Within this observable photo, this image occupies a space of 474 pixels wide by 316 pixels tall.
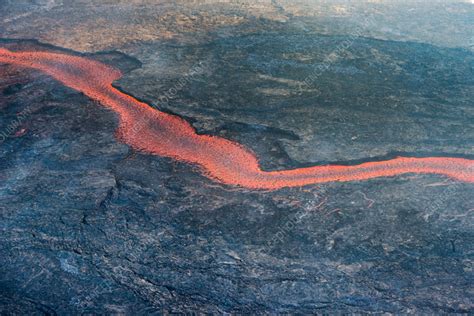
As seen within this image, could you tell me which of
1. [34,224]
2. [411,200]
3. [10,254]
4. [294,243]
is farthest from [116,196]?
[411,200]

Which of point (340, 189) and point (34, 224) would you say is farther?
point (340, 189)

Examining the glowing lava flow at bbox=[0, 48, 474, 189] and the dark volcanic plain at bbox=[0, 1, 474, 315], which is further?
the glowing lava flow at bbox=[0, 48, 474, 189]

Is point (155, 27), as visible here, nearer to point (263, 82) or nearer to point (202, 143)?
point (263, 82)

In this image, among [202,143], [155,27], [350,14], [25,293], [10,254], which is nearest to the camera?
[25,293]

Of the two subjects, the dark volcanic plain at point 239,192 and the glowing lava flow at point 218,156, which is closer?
the dark volcanic plain at point 239,192

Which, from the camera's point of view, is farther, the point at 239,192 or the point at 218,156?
the point at 218,156
